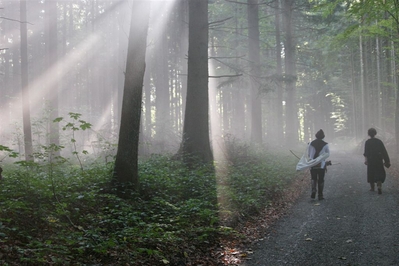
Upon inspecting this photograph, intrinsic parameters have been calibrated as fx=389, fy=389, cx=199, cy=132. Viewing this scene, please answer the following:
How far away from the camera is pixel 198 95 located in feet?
45.0

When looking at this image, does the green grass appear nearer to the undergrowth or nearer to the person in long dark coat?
the undergrowth

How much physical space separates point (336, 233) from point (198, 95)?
7.49 meters

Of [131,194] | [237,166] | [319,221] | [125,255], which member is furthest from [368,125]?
[125,255]

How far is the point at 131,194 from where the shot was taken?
834cm

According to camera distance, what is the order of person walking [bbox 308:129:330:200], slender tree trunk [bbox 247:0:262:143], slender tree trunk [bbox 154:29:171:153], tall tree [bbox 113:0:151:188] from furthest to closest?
1. slender tree trunk [bbox 154:29:171:153]
2. slender tree trunk [bbox 247:0:262:143]
3. person walking [bbox 308:129:330:200]
4. tall tree [bbox 113:0:151:188]

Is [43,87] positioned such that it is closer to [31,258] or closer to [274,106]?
[274,106]

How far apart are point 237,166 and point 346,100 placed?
4284 centimetres

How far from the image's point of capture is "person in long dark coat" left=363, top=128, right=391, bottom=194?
477 inches

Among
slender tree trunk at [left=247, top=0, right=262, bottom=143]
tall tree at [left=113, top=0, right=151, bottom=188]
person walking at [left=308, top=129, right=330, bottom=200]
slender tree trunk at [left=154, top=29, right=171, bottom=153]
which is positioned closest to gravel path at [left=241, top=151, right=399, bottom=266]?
person walking at [left=308, top=129, right=330, bottom=200]

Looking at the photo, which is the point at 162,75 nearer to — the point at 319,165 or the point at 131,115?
the point at 319,165

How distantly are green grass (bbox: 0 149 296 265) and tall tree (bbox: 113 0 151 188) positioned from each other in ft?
1.42

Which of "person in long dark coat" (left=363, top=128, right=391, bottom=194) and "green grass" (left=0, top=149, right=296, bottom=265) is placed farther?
"person in long dark coat" (left=363, top=128, right=391, bottom=194)

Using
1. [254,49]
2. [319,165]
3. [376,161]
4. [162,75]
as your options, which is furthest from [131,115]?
[162,75]

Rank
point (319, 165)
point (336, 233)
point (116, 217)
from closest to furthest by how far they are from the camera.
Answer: point (116, 217) < point (336, 233) < point (319, 165)
